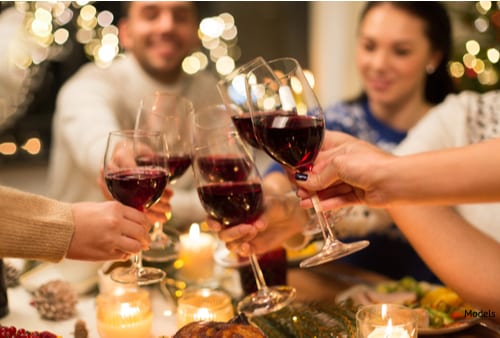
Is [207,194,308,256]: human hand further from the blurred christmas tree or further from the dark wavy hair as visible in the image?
the blurred christmas tree

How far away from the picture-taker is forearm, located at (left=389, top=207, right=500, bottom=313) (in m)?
1.12

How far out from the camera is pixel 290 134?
1.00m

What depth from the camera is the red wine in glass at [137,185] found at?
1057mm

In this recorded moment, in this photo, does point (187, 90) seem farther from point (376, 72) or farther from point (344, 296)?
point (344, 296)

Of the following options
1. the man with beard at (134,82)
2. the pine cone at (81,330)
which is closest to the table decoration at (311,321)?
the pine cone at (81,330)

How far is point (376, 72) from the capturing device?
89.4 inches

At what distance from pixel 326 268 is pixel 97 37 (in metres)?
3.43

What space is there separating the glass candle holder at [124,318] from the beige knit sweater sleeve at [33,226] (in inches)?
5.6

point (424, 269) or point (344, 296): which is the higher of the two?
point (344, 296)

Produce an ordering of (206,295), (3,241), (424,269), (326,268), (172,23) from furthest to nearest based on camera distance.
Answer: (172,23), (424,269), (326,268), (206,295), (3,241)

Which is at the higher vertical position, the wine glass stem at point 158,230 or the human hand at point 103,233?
the human hand at point 103,233

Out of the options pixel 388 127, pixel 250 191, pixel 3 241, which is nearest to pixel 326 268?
pixel 250 191

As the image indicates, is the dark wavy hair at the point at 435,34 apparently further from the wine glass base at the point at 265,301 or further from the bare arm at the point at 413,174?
the wine glass base at the point at 265,301

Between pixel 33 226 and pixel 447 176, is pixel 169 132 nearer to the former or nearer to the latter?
pixel 33 226
